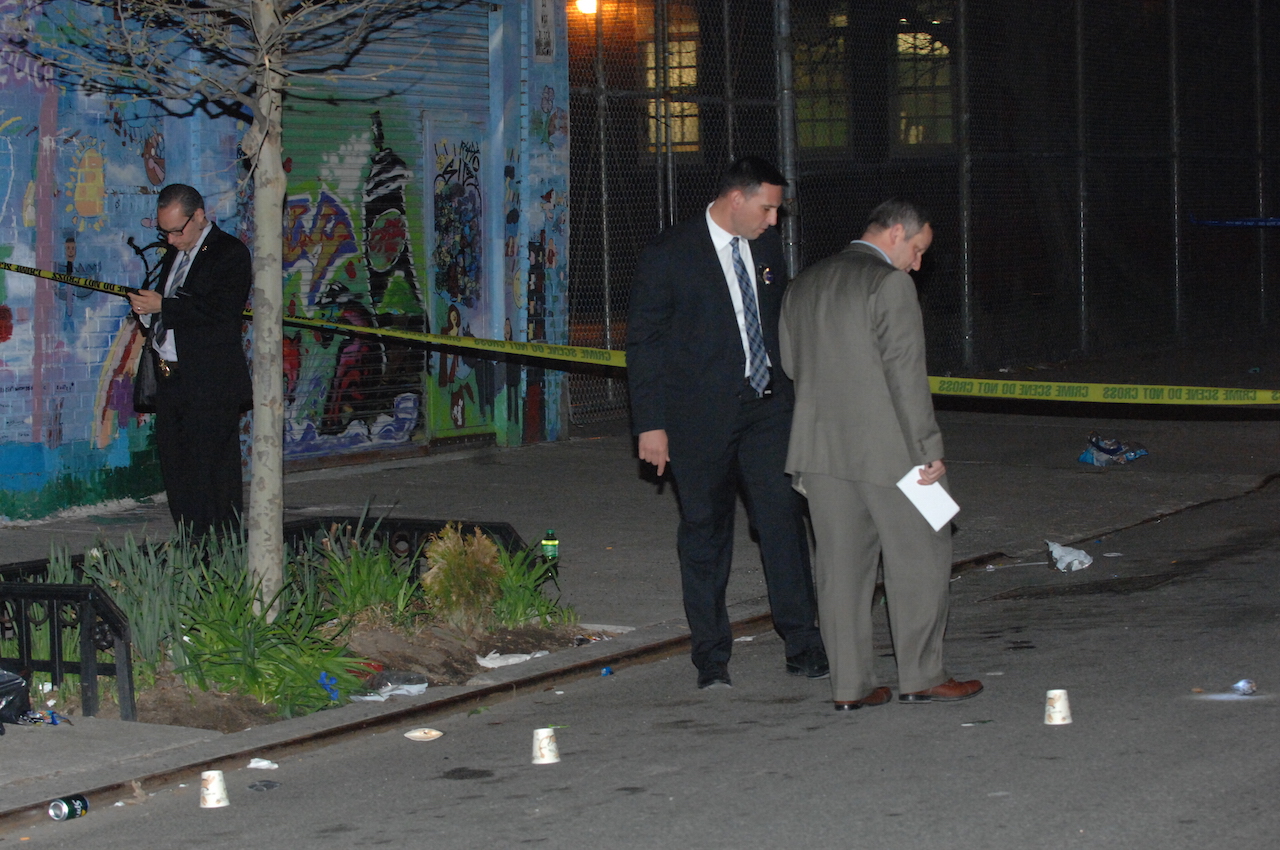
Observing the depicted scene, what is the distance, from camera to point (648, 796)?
16.3ft

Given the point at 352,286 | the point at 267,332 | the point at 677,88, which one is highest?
the point at 677,88

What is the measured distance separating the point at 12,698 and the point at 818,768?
282cm

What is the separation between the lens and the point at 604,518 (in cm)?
1031

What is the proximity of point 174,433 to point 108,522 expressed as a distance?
8.35 feet

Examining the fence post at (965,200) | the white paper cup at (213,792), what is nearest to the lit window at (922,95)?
the fence post at (965,200)

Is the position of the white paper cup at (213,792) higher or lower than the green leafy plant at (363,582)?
lower

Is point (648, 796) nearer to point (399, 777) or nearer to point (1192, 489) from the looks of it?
point (399, 777)

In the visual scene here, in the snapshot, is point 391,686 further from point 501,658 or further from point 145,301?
point 145,301

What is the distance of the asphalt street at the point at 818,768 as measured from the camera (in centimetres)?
459

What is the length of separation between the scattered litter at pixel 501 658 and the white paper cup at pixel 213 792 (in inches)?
72.9

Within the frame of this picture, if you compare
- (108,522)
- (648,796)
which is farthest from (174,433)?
(648,796)

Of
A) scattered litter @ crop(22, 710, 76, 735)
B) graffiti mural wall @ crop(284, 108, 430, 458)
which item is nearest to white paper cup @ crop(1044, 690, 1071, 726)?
scattered litter @ crop(22, 710, 76, 735)

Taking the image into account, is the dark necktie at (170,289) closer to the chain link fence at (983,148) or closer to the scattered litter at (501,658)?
the scattered litter at (501,658)

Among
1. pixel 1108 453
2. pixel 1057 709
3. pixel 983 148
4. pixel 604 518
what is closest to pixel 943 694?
pixel 1057 709
